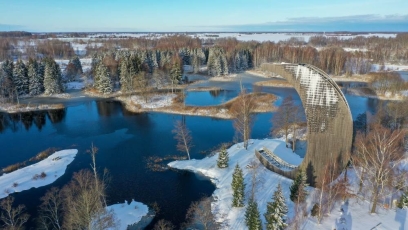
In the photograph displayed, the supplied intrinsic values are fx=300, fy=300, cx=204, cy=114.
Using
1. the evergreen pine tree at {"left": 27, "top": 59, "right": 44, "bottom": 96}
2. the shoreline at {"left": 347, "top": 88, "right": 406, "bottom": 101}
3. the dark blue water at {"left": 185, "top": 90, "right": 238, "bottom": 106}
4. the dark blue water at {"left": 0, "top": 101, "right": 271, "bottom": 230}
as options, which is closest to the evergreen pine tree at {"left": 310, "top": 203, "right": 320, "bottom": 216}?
the dark blue water at {"left": 0, "top": 101, "right": 271, "bottom": 230}

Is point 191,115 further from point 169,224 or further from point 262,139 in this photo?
point 169,224

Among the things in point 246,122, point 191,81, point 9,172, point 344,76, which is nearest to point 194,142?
point 246,122

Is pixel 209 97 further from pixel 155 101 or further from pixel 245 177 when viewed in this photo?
pixel 245 177

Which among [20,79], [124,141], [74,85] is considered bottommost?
[124,141]

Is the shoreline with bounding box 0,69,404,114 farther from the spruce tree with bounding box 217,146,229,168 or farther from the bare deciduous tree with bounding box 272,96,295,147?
the spruce tree with bounding box 217,146,229,168

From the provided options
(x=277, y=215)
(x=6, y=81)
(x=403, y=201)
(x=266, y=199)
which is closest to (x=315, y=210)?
(x=277, y=215)

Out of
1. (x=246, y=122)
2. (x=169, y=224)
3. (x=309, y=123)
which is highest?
(x=309, y=123)
